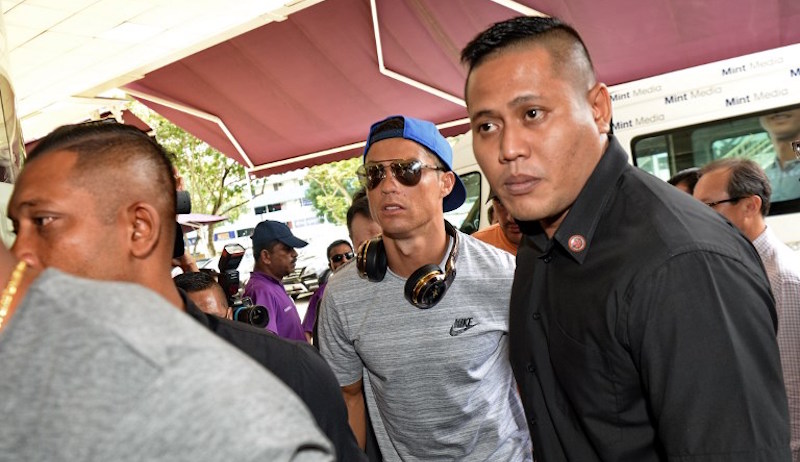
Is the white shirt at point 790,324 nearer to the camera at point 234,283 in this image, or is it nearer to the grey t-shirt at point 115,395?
the camera at point 234,283

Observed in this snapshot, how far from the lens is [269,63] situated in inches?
328

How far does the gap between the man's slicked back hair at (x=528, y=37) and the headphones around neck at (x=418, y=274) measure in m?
0.96

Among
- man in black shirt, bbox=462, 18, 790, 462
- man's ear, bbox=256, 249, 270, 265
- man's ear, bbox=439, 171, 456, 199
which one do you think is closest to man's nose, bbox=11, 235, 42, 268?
man in black shirt, bbox=462, 18, 790, 462

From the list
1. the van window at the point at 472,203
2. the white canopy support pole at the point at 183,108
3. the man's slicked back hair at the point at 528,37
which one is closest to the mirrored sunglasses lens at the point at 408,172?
the man's slicked back hair at the point at 528,37

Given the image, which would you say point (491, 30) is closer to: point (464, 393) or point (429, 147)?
point (429, 147)

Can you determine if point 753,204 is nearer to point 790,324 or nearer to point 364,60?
point 790,324

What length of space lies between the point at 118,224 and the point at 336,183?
3068 cm

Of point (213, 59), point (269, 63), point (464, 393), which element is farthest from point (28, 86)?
point (464, 393)

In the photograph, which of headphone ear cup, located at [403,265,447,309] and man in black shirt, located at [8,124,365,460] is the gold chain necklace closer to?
man in black shirt, located at [8,124,365,460]

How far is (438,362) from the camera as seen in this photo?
2592mm

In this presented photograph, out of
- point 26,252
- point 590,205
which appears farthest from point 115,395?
point 590,205

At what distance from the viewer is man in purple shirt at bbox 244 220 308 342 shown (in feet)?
17.6

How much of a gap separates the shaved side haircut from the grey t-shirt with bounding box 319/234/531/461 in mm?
1083

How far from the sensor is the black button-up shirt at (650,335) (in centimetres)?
137
